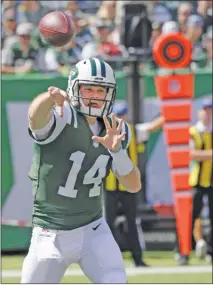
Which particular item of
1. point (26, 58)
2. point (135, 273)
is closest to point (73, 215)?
point (135, 273)

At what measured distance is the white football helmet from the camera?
472cm

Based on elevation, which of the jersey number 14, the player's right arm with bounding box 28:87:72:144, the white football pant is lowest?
the white football pant

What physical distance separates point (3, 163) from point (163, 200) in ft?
5.93

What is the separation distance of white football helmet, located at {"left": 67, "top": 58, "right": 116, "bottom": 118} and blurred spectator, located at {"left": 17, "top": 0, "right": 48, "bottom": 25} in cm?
635

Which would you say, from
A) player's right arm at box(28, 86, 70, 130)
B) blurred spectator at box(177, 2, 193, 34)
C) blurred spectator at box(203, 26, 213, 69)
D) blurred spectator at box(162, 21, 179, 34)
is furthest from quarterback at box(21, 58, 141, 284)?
blurred spectator at box(177, 2, 193, 34)

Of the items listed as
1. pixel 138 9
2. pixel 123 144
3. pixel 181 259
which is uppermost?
pixel 138 9

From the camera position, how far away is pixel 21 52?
10.4 m

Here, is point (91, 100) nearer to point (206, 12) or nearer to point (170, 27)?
point (170, 27)

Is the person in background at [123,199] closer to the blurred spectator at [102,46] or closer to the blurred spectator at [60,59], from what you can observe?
the blurred spectator at [60,59]

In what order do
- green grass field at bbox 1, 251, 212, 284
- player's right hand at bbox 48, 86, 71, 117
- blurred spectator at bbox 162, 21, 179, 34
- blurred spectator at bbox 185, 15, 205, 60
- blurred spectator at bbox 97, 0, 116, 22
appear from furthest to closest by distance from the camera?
blurred spectator at bbox 97, 0, 116, 22
blurred spectator at bbox 185, 15, 205, 60
blurred spectator at bbox 162, 21, 179, 34
green grass field at bbox 1, 251, 212, 284
player's right hand at bbox 48, 86, 71, 117

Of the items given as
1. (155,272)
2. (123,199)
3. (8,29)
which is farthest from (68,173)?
(8,29)

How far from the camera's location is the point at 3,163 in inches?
374

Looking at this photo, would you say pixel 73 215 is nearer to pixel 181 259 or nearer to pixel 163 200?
pixel 181 259

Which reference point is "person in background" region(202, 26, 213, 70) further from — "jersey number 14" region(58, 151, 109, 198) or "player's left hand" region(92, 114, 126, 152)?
"player's left hand" region(92, 114, 126, 152)
